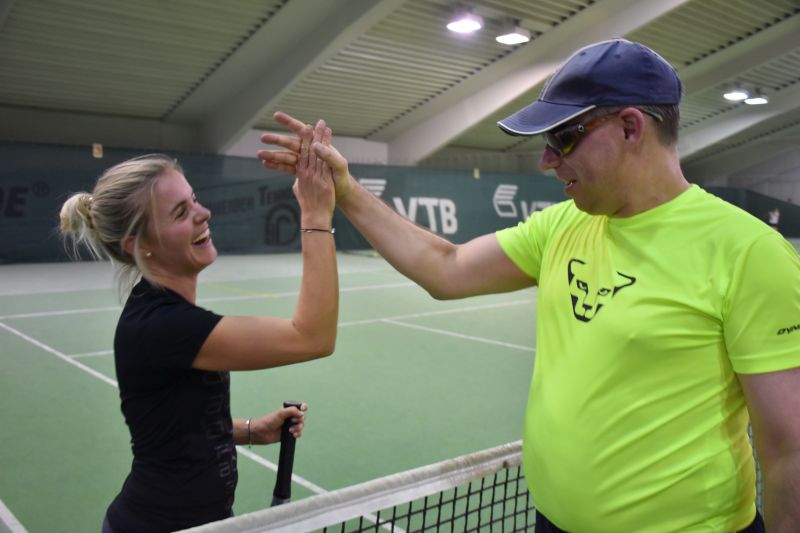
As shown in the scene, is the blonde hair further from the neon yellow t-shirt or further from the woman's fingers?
the neon yellow t-shirt

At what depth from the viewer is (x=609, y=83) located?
4.83 ft

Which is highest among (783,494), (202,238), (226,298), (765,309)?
(202,238)

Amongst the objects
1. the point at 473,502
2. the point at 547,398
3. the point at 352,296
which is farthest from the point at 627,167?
the point at 352,296

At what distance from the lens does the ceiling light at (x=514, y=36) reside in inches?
558

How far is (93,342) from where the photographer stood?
7.34 m

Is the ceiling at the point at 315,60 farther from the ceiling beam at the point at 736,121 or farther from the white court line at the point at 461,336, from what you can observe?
the white court line at the point at 461,336

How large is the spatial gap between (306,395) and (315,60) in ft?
31.1

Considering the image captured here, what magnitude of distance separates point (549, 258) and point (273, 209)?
47.1 feet

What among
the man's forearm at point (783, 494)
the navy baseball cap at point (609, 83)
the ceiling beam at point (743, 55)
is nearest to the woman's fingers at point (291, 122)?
the navy baseball cap at point (609, 83)

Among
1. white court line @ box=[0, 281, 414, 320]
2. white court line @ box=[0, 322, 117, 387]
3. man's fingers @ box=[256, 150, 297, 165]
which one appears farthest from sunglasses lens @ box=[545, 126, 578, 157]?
white court line @ box=[0, 281, 414, 320]

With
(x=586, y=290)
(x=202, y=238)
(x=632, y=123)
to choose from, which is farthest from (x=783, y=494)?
(x=202, y=238)

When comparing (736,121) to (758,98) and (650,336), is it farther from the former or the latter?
(650,336)

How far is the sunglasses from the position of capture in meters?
1.51

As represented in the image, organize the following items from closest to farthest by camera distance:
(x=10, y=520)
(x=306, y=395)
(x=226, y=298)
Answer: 1. (x=10, y=520)
2. (x=306, y=395)
3. (x=226, y=298)
